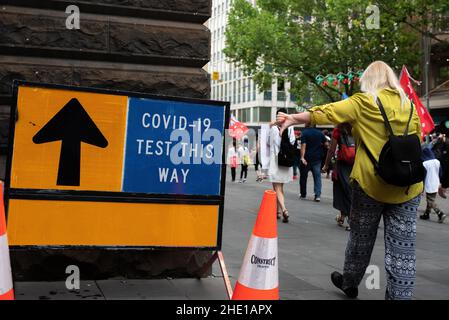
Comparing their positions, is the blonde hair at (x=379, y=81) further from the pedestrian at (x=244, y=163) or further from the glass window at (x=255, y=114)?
the glass window at (x=255, y=114)

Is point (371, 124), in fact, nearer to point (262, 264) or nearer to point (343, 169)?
point (262, 264)

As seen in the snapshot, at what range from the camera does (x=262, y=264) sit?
3945 mm

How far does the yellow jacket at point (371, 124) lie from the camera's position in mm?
4559

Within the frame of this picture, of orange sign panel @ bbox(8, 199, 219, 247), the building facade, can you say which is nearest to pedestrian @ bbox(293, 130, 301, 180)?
orange sign panel @ bbox(8, 199, 219, 247)

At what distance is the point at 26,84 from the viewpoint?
13.7ft

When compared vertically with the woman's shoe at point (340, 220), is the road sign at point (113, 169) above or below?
above

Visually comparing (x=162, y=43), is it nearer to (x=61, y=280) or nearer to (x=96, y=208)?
(x=96, y=208)

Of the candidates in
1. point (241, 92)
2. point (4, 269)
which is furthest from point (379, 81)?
point (241, 92)

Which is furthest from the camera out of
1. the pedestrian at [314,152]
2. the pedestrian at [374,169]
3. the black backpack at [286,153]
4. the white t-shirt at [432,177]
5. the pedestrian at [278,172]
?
the pedestrian at [314,152]

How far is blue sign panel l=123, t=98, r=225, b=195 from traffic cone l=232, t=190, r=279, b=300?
0.85 meters

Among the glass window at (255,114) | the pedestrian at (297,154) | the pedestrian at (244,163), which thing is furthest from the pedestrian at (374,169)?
the glass window at (255,114)
